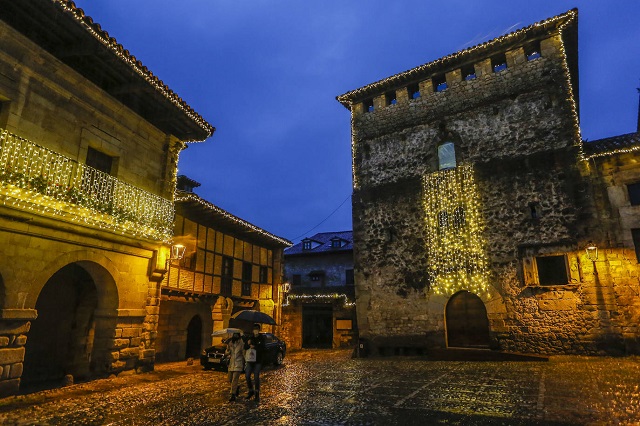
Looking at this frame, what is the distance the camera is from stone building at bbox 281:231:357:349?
24812 mm

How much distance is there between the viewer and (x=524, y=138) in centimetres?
1507

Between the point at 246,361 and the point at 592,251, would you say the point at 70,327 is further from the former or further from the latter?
the point at 592,251

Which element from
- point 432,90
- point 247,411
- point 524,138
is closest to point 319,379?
point 247,411

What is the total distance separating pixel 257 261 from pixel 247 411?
14173mm

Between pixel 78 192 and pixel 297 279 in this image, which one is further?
pixel 297 279

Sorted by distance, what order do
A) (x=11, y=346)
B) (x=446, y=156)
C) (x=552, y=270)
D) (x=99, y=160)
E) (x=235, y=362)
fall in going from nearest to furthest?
(x=235, y=362) → (x=11, y=346) → (x=99, y=160) → (x=552, y=270) → (x=446, y=156)

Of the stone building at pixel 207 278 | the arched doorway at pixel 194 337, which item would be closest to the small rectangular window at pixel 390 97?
the stone building at pixel 207 278

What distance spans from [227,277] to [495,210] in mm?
12017

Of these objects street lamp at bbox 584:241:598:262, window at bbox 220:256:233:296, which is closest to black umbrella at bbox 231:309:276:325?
window at bbox 220:256:233:296

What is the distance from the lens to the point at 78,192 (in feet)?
28.6

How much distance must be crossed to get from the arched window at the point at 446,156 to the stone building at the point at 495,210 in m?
0.05

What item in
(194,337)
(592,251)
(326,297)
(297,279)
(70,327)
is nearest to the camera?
(70,327)

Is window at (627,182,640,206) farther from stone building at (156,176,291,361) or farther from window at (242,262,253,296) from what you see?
window at (242,262,253,296)

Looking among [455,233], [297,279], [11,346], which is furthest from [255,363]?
[297,279]
